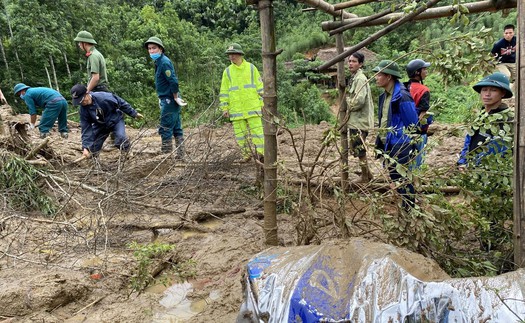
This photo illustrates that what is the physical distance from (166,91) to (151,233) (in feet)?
7.99

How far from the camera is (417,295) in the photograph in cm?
172

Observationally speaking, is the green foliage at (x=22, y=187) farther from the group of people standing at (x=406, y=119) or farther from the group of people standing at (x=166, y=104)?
the group of people standing at (x=406, y=119)

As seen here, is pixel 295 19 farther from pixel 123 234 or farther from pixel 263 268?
pixel 263 268

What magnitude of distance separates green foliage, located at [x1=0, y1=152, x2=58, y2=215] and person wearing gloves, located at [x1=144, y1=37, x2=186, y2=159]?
161cm

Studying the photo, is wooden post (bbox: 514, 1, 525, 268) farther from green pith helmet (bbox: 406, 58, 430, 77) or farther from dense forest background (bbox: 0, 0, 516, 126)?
dense forest background (bbox: 0, 0, 516, 126)

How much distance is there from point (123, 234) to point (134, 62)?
41.3ft

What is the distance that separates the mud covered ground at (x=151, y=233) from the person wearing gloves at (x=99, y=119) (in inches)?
10.9

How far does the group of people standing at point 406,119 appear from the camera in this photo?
2529mm

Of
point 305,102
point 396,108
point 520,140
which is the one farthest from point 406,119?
point 305,102

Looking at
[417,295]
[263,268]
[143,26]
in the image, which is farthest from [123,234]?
[143,26]

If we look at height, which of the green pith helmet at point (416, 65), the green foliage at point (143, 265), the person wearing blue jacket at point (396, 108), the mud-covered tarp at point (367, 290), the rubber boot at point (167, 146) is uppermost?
the green pith helmet at point (416, 65)

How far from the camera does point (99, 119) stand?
17.8 ft

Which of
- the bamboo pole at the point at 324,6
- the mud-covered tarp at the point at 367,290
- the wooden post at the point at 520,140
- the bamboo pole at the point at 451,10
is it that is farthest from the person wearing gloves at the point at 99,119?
the wooden post at the point at 520,140

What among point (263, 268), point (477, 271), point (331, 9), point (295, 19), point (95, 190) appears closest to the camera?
point (263, 268)
